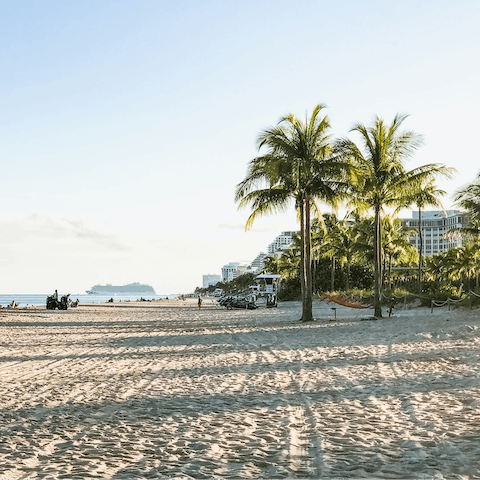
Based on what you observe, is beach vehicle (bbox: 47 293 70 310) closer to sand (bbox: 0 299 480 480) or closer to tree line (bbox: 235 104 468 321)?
tree line (bbox: 235 104 468 321)

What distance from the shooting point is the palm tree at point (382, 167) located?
20.0 m

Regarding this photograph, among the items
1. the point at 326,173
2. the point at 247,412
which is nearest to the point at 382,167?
the point at 326,173

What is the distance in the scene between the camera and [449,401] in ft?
21.3

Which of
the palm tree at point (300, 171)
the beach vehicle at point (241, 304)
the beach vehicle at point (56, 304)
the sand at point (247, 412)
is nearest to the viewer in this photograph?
the sand at point (247, 412)

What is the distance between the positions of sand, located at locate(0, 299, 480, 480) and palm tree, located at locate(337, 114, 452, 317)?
342 inches

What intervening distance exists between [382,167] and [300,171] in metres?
3.33

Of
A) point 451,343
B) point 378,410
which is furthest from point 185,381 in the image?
point 451,343

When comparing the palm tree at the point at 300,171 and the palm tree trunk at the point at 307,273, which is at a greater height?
the palm tree at the point at 300,171

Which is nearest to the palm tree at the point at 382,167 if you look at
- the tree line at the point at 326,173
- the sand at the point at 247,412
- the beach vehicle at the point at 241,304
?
the tree line at the point at 326,173

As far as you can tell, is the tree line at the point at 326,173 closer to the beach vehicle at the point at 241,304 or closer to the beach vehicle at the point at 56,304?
the beach vehicle at the point at 241,304

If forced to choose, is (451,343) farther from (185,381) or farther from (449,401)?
(185,381)

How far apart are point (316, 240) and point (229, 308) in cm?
1151

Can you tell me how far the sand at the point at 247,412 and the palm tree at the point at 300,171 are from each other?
853cm

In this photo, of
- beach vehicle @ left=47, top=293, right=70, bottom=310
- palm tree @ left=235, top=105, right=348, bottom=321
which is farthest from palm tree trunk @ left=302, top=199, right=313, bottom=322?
beach vehicle @ left=47, top=293, right=70, bottom=310
